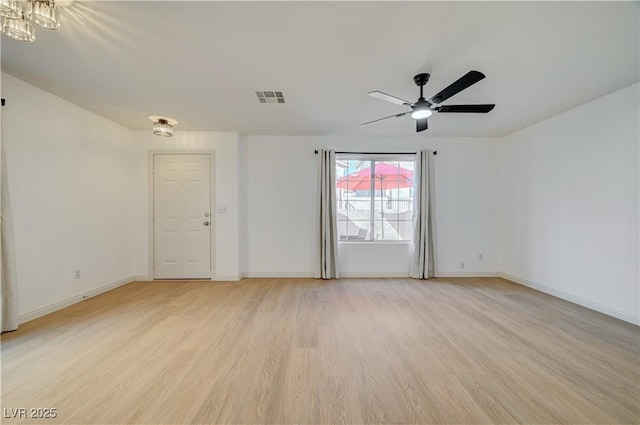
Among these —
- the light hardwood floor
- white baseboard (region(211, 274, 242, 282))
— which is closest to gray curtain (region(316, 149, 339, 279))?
the light hardwood floor

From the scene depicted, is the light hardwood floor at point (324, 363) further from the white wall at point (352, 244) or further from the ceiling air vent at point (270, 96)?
the ceiling air vent at point (270, 96)

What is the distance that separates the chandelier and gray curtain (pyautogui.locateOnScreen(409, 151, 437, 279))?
4.48m

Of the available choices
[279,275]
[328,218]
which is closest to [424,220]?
[328,218]

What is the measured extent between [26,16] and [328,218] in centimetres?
362

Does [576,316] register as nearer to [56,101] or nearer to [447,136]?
[447,136]

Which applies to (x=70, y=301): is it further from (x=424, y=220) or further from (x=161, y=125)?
(x=424, y=220)

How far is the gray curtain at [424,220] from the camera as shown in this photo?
13.7 ft

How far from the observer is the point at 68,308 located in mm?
2861

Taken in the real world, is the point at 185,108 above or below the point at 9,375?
above

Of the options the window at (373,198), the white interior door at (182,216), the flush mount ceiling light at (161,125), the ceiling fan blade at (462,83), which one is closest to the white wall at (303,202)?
the white interior door at (182,216)

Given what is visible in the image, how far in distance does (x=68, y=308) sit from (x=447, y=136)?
6.20m

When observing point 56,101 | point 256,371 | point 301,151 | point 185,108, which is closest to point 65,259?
point 56,101

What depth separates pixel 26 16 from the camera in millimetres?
1432

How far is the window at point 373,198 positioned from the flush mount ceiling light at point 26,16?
11.8 feet
